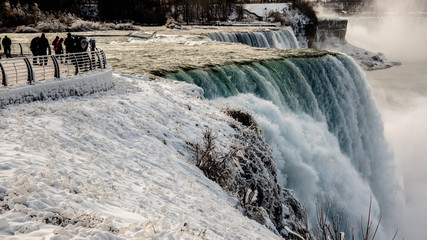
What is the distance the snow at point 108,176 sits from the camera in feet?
19.2

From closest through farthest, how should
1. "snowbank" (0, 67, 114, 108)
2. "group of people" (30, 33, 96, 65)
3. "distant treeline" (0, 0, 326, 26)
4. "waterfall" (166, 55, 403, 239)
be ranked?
"snowbank" (0, 67, 114, 108) → "waterfall" (166, 55, 403, 239) → "group of people" (30, 33, 96, 65) → "distant treeline" (0, 0, 326, 26)

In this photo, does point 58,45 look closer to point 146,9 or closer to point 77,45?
point 77,45

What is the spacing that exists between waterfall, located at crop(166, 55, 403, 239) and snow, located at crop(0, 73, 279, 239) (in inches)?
162

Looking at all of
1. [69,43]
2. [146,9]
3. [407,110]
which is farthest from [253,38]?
[146,9]

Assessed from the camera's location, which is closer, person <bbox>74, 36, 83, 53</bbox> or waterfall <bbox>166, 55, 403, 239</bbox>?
waterfall <bbox>166, 55, 403, 239</bbox>

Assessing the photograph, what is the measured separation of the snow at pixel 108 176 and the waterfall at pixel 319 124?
4108mm

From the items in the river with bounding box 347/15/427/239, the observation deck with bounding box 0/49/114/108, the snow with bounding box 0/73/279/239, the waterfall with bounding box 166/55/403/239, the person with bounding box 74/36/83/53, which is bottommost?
the river with bounding box 347/15/427/239

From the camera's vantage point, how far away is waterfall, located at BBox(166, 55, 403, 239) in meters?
16.7

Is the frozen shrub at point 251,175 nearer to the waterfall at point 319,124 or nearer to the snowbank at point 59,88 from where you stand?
the waterfall at point 319,124

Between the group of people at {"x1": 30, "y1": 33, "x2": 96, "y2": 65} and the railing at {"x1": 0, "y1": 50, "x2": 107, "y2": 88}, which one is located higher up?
the group of people at {"x1": 30, "y1": 33, "x2": 96, "y2": 65}

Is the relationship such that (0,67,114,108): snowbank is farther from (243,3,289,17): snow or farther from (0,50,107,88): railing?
(243,3,289,17): snow

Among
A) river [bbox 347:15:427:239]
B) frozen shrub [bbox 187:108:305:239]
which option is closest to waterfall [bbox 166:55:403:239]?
frozen shrub [bbox 187:108:305:239]

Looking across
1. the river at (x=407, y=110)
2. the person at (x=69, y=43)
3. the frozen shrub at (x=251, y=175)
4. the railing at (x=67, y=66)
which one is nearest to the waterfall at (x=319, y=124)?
the frozen shrub at (x=251, y=175)

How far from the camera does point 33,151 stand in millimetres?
8117
